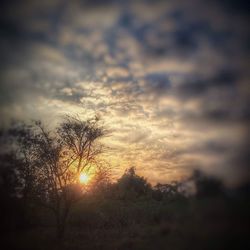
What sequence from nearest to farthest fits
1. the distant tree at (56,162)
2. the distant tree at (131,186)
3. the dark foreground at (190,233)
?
1. the dark foreground at (190,233)
2. the distant tree at (56,162)
3. the distant tree at (131,186)

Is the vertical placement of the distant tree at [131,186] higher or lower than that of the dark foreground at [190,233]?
higher

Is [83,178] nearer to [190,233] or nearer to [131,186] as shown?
[190,233]

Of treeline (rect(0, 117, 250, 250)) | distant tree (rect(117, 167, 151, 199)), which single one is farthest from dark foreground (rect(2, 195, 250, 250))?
distant tree (rect(117, 167, 151, 199))

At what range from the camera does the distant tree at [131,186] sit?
5156cm

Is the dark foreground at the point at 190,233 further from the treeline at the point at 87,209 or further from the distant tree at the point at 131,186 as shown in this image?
the distant tree at the point at 131,186

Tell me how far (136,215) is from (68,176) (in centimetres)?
1645

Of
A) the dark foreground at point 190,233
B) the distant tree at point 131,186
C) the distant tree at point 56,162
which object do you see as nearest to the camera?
the dark foreground at point 190,233

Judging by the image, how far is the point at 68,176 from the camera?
25391 millimetres

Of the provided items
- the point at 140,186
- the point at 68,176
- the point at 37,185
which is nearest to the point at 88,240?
the point at 68,176

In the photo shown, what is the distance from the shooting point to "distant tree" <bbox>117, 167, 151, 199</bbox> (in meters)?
51.6

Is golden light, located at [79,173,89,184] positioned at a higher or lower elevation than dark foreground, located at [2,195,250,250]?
higher

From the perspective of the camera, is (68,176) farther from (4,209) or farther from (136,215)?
(136,215)

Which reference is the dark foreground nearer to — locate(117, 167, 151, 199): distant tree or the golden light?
the golden light

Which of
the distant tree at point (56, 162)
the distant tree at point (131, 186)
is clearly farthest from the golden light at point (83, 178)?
the distant tree at point (131, 186)
